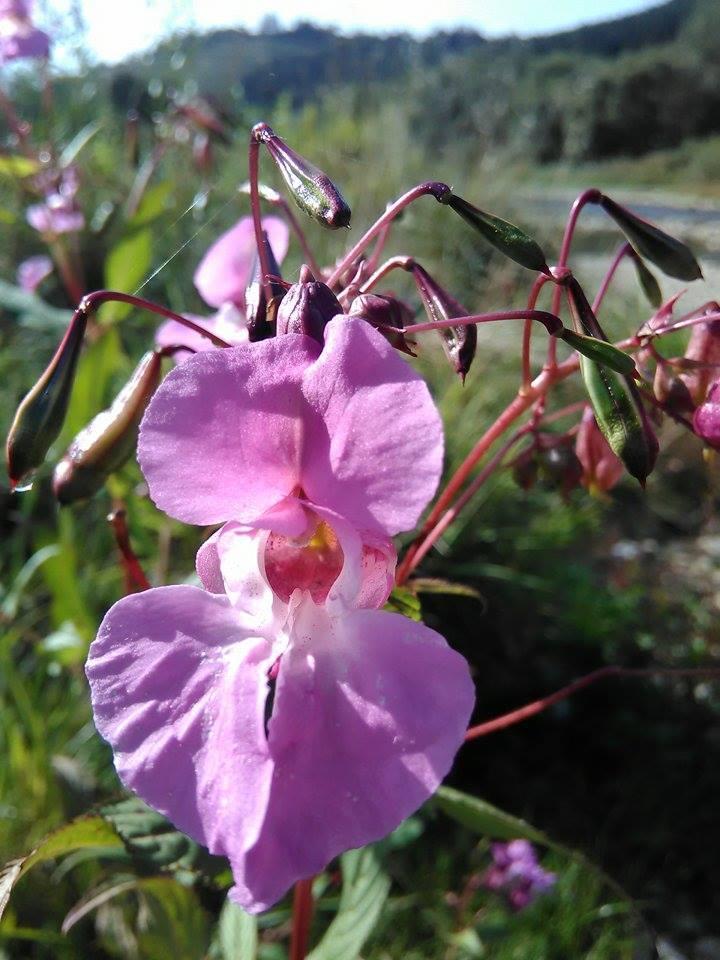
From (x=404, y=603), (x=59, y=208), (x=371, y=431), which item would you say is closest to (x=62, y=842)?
(x=404, y=603)

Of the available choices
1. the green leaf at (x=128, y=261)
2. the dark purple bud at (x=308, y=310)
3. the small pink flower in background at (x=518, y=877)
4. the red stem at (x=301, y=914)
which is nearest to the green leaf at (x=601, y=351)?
the dark purple bud at (x=308, y=310)

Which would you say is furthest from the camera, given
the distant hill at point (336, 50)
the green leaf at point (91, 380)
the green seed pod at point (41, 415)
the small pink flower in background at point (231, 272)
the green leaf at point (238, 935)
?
the distant hill at point (336, 50)

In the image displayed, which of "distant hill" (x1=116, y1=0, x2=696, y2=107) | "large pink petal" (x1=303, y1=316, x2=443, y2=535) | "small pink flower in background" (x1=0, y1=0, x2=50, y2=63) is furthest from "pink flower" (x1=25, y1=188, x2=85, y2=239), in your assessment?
"large pink petal" (x1=303, y1=316, x2=443, y2=535)

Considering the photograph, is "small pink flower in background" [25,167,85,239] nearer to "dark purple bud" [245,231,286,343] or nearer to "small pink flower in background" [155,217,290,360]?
"small pink flower in background" [155,217,290,360]

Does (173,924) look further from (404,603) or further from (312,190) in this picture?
(312,190)

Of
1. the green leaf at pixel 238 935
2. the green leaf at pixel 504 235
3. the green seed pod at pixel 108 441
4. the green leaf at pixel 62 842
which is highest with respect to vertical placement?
the green leaf at pixel 504 235

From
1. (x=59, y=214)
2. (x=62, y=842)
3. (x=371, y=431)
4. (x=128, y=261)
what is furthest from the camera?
(x=59, y=214)

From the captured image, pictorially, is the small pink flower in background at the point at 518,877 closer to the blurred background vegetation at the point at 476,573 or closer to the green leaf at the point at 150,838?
the blurred background vegetation at the point at 476,573

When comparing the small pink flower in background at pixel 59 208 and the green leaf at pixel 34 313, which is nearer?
the green leaf at pixel 34 313
